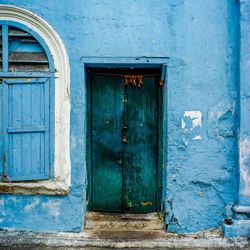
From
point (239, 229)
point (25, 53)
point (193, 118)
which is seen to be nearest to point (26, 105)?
point (25, 53)

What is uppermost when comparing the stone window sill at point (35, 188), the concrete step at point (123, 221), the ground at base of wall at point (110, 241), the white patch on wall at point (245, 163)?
the white patch on wall at point (245, 163)

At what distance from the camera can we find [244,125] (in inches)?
191

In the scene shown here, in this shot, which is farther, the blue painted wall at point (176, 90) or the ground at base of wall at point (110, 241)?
the blue painted wall at point (176, 90)

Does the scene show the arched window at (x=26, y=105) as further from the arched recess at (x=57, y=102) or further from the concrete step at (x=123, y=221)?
the concrete step at (x=123, y=221)

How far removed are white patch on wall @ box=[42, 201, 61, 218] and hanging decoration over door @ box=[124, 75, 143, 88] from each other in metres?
1.98

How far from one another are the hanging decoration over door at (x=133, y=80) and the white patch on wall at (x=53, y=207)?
1.98 m

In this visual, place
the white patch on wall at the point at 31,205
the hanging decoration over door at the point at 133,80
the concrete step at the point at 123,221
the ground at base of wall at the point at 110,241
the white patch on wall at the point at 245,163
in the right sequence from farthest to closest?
the hanging decoration over door at the point at 133,80 < the concrete step at the point at 123,221 < the white patch on wall at the point at 31,205 < the white patch on wall at the point at 245,163 < the ground at base of wall at the point at 110,241

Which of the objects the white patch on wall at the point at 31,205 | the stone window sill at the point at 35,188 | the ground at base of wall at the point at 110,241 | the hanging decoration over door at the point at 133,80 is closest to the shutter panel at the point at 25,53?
the hanging decoration over door at the point at 133,80

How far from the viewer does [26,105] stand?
4.92 metres

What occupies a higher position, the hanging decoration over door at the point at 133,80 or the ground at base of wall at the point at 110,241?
the hanging decoration over door at the point at 133,80

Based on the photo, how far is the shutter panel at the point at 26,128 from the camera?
16.1 feet

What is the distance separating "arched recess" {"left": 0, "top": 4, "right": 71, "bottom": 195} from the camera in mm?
4867

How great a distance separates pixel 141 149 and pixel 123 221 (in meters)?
1.09

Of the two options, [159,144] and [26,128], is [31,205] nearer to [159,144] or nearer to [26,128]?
[26,128]
